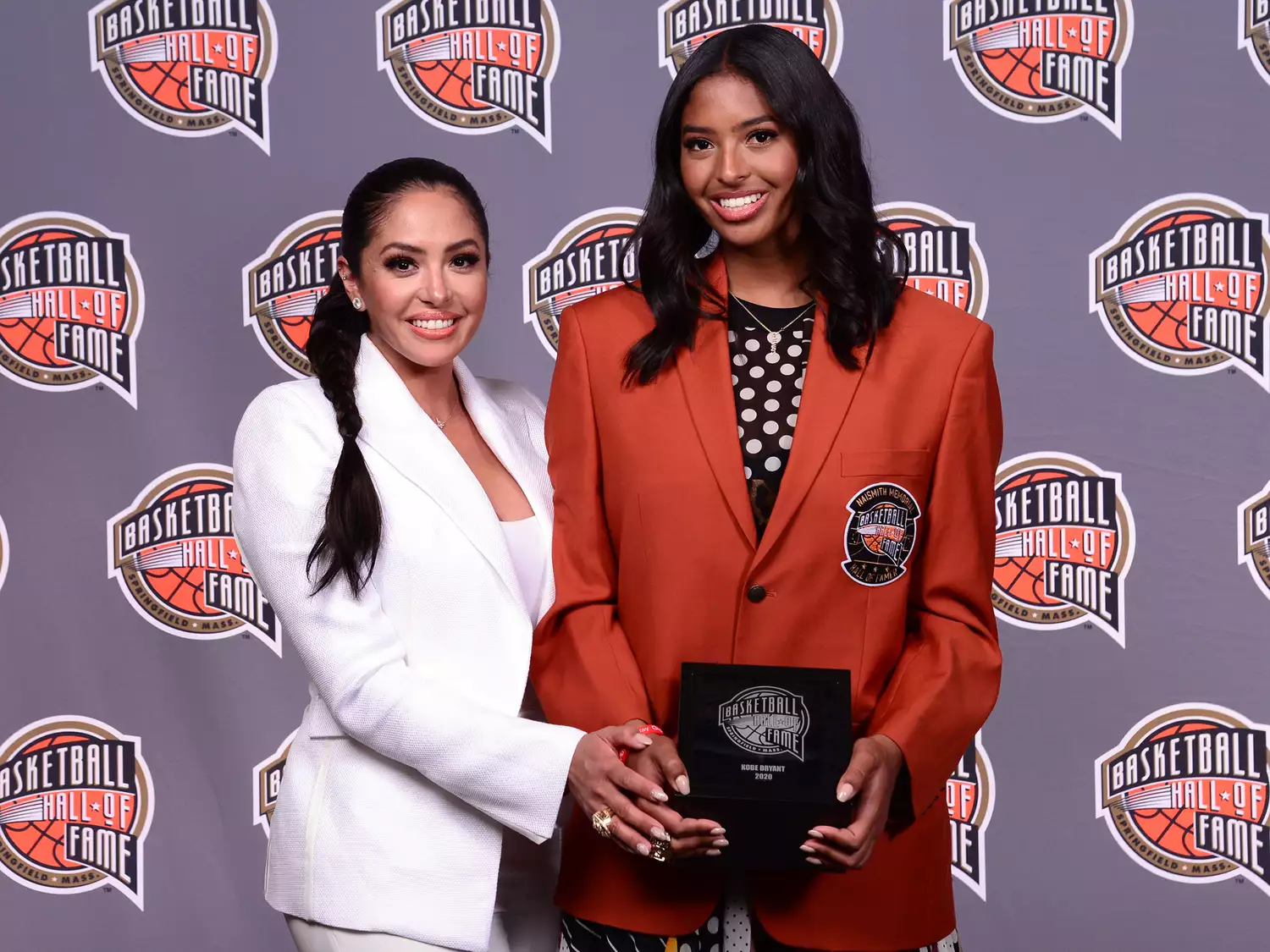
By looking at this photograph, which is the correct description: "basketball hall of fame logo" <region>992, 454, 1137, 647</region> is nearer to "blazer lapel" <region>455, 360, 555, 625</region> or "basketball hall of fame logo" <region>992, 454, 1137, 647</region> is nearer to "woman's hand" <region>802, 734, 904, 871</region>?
"blazer lapel" <region>455, 360, 555, 625</region>

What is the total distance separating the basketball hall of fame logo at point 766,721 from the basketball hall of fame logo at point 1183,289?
1620mm

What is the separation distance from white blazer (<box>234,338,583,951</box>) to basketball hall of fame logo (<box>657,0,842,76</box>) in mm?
1279

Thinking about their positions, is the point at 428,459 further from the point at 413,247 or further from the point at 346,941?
the point at 346,941

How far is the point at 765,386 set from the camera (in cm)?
161

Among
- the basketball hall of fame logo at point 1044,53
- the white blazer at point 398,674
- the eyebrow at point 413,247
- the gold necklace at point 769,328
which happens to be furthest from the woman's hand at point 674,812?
the basketball hall of fame logo at point 1044,53

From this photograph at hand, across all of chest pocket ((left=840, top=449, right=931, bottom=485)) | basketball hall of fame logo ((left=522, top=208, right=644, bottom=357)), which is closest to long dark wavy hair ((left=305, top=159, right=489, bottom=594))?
chest pocket ((left=840, top=449, right=931, bottom=485))

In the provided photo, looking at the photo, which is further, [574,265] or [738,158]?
[574,265]

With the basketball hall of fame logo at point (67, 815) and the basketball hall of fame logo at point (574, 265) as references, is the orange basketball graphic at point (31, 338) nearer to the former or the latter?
the basketball hall of fame logo at point (67, 815)

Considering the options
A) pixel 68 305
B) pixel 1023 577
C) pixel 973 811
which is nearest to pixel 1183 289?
pixel 1023 577

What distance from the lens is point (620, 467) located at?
1.59 metres

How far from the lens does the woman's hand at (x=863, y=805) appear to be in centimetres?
140

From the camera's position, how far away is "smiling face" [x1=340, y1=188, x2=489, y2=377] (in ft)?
6.05

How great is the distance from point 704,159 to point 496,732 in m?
0.75

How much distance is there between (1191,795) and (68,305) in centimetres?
258
